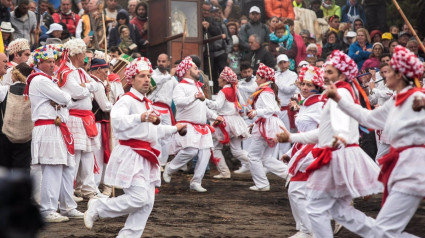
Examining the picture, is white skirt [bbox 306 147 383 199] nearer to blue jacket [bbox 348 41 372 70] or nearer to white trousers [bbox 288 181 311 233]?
white trousers [bbox 288 181 311 233]

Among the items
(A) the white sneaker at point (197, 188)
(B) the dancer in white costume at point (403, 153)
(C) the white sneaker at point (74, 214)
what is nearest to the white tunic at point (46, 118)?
(C) the white sneaker at point (74, 214)

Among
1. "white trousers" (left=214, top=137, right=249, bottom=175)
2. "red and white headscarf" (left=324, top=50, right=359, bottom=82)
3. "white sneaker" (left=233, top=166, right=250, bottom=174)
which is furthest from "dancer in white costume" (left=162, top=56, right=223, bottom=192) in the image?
"red and white headscarf" (left=324, top=50, right=359, bottom=82)

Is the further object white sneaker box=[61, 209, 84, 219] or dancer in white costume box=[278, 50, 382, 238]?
white sneaker box=[61, 209, 84, 219]

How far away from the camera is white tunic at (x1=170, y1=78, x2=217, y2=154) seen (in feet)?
39.1

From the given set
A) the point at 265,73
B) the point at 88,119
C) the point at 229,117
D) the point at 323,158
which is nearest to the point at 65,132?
the point at 88,119

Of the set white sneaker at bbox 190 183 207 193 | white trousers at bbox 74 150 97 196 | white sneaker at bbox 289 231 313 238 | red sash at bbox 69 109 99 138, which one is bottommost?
white sneaker at bbox 190 183 207 193

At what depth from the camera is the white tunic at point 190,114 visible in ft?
39.1

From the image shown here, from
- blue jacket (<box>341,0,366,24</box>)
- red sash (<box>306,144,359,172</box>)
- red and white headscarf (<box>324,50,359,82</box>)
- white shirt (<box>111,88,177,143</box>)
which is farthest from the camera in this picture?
blue jacket (<box>341,0,366,24</box>)

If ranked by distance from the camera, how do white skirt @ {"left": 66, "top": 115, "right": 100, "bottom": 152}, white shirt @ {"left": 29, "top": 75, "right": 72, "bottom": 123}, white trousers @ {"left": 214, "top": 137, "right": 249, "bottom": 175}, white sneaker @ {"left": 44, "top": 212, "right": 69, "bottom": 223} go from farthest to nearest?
1. white trousers @ {"left": 214, "top": 137, "right": 249, "bottom": 175}
2. white skirt @ {"left": 66, "top": 115, "right": 100, "bottom": 152}
3. white sneaker @ {"left": 44, "top": 212, "right": 69, "bottom": 223}
4. white shirt @ {"left": 29, "top": 75, "right": 72, "bottom": 123}

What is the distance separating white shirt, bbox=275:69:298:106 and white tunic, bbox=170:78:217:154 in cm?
325

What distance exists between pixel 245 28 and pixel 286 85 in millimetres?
2795

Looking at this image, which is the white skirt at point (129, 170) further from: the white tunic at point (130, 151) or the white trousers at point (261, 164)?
the white trousers at point (261, 164)

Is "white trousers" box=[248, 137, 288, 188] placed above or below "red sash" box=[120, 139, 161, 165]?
below

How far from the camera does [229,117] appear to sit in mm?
13469
